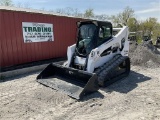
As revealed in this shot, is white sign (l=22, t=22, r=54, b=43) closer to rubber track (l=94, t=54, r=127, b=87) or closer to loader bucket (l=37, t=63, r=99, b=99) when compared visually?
loader bucket (l=37, t=63, r=99, b=99)

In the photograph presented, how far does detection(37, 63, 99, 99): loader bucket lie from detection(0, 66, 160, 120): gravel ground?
18 cm

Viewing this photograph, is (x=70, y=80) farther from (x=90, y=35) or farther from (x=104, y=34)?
(x=104, y=34)

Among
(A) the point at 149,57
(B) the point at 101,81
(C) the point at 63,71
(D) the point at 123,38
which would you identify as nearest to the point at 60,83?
(C) the point at 63,71

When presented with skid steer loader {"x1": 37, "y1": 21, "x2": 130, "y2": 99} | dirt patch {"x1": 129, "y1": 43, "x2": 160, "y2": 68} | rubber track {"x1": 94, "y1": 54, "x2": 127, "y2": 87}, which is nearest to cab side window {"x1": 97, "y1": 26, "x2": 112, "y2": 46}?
skid steer loader {"x1": 37, "y1": 21, "x2": 130, "y2": 99}

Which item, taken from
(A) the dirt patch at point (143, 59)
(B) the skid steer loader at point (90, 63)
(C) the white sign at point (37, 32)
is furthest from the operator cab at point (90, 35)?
(C) the white sign at point (37, 32)

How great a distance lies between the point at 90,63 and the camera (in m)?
5.85

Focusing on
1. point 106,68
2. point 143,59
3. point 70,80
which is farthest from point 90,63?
point 143,59

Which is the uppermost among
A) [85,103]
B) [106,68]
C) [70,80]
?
[106,68]

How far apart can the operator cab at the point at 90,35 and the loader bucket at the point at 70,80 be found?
85 cm

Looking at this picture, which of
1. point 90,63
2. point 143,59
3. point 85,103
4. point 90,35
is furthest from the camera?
point 143,59

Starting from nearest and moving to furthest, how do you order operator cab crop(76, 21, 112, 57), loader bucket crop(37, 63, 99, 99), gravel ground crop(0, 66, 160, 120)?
gravel ground crop(0, 66, 160, 120), loader bucket crop(37, 63, 99, 99), operator cab crop(76, 21, 112, 57)

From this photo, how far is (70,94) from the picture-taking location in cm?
509

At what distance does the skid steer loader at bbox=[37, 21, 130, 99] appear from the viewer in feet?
18.5

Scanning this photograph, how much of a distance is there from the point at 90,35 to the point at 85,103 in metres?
2.60
